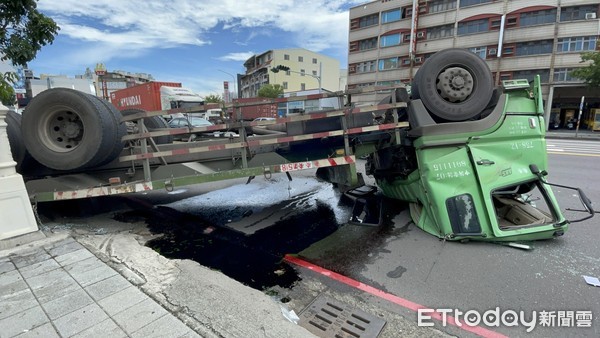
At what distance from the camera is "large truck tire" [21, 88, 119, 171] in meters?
3.86

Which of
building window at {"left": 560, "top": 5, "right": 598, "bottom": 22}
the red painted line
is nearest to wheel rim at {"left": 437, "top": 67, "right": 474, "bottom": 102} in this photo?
the red painted line

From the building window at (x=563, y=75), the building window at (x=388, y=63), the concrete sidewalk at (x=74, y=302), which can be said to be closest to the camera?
the concrete sidewalk at (x=74, y=302)

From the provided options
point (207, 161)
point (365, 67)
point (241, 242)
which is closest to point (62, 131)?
point (207, 161)

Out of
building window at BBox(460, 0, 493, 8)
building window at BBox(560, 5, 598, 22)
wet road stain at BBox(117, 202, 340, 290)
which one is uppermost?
building window at BBox(460, 0, 493, 8)

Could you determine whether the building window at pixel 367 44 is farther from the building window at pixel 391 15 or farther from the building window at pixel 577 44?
the building window at pixel 577 44

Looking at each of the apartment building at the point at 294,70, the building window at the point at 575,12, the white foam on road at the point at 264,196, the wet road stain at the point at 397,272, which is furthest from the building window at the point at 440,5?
the wet road stain at the point at 397,272

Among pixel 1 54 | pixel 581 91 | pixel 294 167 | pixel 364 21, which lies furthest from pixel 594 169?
pixel 364 21

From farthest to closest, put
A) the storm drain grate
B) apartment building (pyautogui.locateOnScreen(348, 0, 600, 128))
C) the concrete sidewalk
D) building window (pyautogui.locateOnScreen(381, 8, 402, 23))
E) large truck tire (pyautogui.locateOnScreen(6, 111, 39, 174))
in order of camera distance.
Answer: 1. building window (pyautogui.locateOnScreen(381, 8, 402, 23))
2. apartment building (pyautogui.locateOnScreen(348, 0, 600, 128))
3. large truck tire (pyautogui.locateOnScreen(6, 111, 39, 174))
4. the storm drain grate
5. the concrete sidewalk

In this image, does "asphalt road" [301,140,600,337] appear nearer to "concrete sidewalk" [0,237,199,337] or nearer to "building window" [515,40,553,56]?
"concrete sidewalk" [0,237,199,337]

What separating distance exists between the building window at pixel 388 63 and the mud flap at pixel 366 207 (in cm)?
3780

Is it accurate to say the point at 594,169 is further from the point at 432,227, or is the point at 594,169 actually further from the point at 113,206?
the point at 113,206

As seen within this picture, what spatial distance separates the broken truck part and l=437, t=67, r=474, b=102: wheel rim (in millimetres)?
13

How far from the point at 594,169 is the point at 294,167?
9757 millimetres

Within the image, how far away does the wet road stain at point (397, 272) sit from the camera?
3.44 meters
